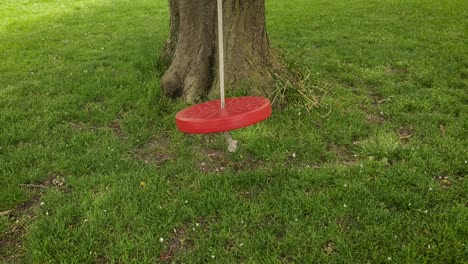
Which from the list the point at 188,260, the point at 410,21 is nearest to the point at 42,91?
the point at 188,260

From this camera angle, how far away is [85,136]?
427 cm

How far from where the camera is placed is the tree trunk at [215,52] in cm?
462

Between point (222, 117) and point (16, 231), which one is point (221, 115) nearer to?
point (222, 117)

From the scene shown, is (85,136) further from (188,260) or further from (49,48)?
(49,48)

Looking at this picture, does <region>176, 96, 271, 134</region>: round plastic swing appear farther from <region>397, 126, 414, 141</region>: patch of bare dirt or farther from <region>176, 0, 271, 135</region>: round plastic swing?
<region>397, 126, 414, 141</region>: patch of bare dirt

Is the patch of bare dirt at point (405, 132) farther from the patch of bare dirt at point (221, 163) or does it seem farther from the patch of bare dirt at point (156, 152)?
the patch of bare dirt at point (156, 152)

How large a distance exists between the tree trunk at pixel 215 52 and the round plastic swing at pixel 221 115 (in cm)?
151

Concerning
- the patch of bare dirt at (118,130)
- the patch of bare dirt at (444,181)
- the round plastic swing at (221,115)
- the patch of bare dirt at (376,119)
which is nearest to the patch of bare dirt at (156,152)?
the patch of bare dirt at (118,130)

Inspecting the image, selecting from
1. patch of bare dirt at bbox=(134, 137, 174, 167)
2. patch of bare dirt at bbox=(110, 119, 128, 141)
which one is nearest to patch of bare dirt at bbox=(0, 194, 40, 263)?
patch of bare dirt at bbox=(134, 137, 174, 167)

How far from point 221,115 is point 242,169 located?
98 centimetres

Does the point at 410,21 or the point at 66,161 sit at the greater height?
the point at 410,21

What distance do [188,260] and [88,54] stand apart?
17.5 ft

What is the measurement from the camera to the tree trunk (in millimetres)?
4621

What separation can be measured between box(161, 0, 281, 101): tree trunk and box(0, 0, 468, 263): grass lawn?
30cm
